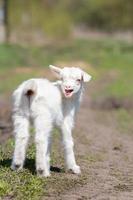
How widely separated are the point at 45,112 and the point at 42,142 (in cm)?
42

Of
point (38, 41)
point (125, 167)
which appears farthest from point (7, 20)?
point (125, 167)

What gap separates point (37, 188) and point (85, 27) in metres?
78.6

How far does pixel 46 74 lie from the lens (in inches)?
1277

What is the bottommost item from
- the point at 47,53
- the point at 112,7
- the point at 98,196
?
the point at 98,196

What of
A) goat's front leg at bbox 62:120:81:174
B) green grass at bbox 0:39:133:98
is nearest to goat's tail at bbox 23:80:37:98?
goat's front leg at bbox 62:120:81:174

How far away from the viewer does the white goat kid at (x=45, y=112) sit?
1003 centimetres

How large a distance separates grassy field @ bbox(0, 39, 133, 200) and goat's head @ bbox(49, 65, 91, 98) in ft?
3.73

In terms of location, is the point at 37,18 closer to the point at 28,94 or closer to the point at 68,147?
the point at 68,147

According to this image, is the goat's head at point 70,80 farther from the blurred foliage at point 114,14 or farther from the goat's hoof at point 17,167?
the blurred foliage at point 114,14

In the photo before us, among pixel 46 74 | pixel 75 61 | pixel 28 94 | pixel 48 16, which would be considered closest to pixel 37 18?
pixel 48 16

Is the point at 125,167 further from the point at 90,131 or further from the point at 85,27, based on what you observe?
the point at 85,27

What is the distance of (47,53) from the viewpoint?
45.5 m

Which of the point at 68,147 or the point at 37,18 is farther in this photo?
the point at 37,18

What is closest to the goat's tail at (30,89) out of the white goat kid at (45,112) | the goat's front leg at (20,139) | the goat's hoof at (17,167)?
the white goat kid at (45,112)
